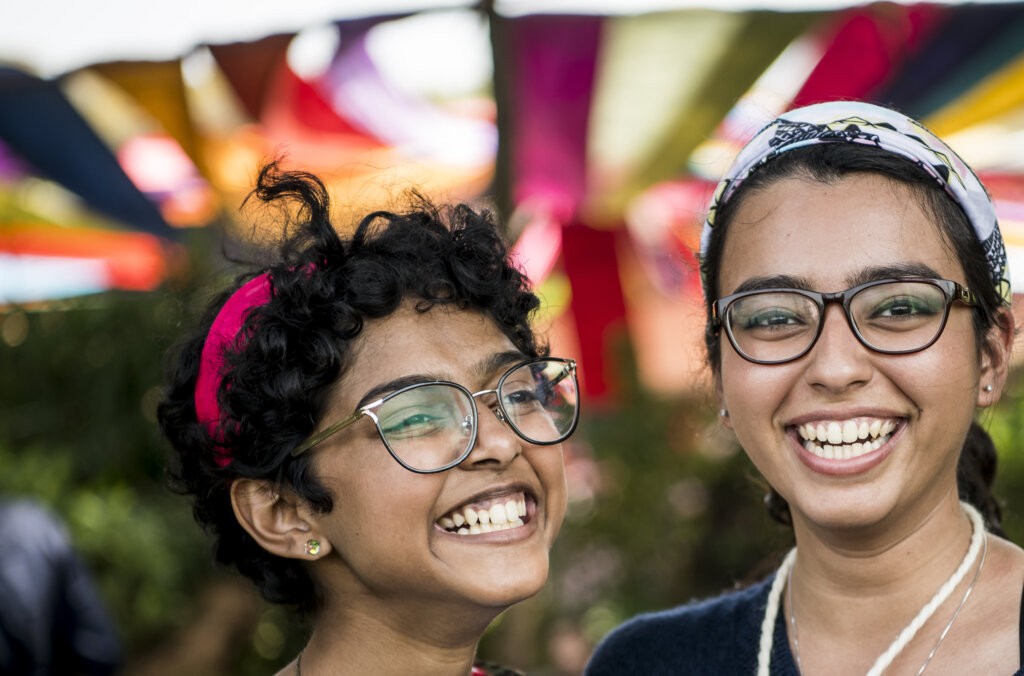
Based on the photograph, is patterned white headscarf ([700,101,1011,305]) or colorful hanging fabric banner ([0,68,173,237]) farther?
colorful hanging fabric banner ([0,68,173,237])

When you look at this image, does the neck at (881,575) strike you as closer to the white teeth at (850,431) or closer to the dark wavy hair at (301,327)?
the white teeth at (850,431)

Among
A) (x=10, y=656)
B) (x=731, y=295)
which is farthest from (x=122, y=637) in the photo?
(x=731, y=295)

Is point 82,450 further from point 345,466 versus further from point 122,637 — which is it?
point 345,466

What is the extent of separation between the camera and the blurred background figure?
128 inches

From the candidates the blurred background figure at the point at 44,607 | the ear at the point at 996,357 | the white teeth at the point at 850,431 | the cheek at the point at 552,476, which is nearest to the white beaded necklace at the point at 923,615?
the ear at the point at 996,357

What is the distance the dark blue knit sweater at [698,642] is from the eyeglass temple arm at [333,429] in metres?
0.75

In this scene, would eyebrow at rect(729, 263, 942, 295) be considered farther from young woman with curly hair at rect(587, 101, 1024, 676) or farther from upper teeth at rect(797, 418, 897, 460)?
upper teeth at rect(797, 418, 897, 460)

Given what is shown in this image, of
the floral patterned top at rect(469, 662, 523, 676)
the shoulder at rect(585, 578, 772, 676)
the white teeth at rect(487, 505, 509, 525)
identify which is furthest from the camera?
the floral patterned top at rect(469, 662, 523, 676)

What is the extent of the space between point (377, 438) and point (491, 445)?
0.21 meters

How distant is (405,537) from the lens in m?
1.75

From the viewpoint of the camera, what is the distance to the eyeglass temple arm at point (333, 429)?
5.87 feet

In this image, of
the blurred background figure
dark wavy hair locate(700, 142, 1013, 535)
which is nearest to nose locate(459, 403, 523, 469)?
dark wavy hair locate(700, 142, 1013, 535)

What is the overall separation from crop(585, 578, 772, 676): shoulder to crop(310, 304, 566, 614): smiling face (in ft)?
1.05

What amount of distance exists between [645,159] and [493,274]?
3834mm
